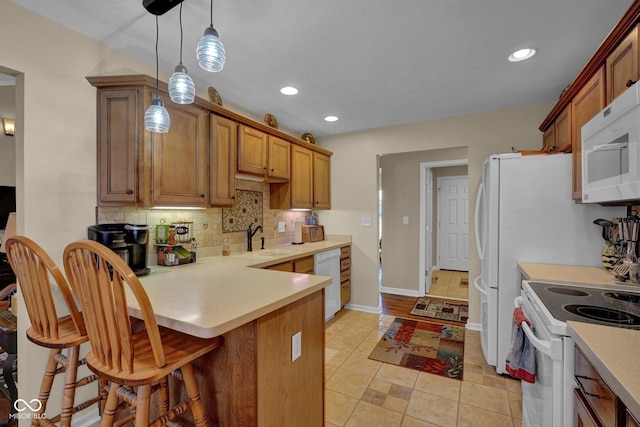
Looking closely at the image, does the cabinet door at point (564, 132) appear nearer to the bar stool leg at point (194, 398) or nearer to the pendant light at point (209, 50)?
the pendant light at point (209, 50)

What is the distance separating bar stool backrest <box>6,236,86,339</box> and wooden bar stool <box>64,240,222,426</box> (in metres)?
0.19

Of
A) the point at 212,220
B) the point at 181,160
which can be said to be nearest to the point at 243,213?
the point at 212,220

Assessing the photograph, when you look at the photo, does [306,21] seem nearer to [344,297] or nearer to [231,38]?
[231,38]

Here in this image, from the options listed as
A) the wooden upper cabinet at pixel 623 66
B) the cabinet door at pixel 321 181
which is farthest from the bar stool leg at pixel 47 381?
the wooden upper cabinet at pixel 623 66

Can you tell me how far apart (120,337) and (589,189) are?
248 cm

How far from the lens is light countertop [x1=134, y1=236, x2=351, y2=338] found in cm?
104

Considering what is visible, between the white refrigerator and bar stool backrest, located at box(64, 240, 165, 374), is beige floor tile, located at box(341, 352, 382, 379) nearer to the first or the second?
the white refrigerator

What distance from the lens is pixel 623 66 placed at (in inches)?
59.3

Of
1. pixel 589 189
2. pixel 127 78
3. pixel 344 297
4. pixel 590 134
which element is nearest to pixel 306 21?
pixel 127 78

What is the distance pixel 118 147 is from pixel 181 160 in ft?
1.25

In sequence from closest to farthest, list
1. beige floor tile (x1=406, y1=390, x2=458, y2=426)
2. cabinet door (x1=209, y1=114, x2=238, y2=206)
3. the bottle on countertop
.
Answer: beige floor tile (x1=406, y1=390, x2=458, y2=426), cabinet door (x1=209, y1=114, x2=238, y2=206), the bottle on countertop

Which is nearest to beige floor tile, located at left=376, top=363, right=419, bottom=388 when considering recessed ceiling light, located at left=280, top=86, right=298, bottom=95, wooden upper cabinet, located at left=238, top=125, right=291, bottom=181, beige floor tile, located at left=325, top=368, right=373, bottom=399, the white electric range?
beige floor tile, located at left=325, top=368, right=373, bottom=399

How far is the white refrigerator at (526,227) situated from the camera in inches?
82.7

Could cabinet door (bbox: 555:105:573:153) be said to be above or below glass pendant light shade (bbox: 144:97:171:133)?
above
